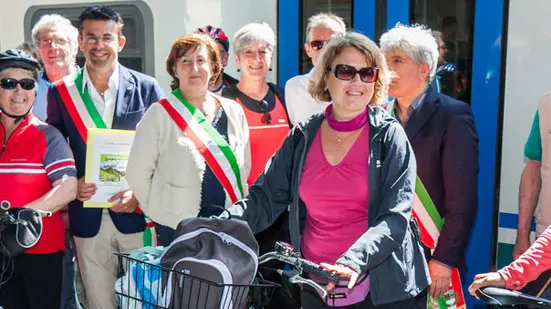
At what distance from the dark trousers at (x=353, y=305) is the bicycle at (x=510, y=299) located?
407 mm

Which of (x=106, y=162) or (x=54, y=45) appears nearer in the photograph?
(x=106, y=162)

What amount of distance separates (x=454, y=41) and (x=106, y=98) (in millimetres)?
1828

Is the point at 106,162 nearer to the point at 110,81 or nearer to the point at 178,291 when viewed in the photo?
the point at 110,81

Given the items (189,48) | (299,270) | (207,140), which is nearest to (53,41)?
(189,48)


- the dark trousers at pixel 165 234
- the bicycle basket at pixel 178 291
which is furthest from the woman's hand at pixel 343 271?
the dark trousers at pixel 165 234

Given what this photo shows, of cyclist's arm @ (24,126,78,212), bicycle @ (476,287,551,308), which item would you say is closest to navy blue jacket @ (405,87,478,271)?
bicycle @ (476,287,551,308)

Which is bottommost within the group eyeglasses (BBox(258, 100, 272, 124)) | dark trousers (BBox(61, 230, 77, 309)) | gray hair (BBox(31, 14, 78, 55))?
dark trousers (BBox(61, 230, 77, 309))

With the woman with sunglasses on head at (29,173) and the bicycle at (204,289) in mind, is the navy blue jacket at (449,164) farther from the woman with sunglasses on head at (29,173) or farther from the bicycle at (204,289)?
the woman with sunglasses on head at (29,173)

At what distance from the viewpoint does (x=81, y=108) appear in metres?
3.56

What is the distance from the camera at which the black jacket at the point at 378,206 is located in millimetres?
2246

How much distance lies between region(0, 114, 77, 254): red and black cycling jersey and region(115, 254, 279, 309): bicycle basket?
1.29m

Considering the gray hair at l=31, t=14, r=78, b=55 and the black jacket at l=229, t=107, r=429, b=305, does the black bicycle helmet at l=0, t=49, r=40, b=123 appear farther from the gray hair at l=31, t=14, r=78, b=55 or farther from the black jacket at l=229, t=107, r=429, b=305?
the black jacket at l=229, t=107, r=429, b=305

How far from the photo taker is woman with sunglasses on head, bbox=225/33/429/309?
2.38 m

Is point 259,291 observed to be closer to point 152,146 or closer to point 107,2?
point 152,146
